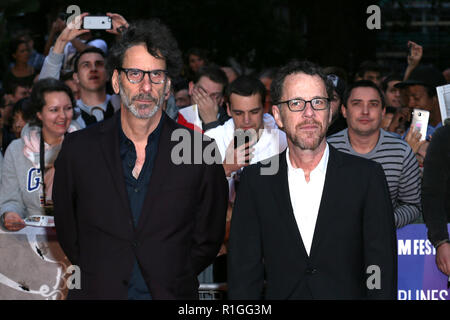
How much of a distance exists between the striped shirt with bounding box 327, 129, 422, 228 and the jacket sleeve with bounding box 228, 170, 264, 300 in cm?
231

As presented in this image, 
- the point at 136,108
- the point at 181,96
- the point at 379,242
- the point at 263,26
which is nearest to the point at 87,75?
the point at 181,96

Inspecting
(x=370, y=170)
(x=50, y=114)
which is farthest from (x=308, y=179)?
(x=50, y=114)

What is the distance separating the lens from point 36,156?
6.97 meters

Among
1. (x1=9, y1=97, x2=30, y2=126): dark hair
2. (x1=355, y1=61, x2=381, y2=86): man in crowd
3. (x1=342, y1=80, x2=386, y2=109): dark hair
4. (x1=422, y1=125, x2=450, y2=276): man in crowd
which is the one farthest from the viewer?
(x1=355, y1=61, x2=381, y2=86): man in crowd

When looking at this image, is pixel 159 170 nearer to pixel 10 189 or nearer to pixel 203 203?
pixel 203 203

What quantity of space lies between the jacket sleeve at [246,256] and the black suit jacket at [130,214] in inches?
12.0

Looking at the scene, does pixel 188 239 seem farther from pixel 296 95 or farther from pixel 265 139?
pixel 265 139

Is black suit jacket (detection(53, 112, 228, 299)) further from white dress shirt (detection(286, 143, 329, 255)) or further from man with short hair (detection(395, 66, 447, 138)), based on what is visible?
man with short hair (detection(395, 66, 447, 138))

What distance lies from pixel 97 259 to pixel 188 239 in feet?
1.78

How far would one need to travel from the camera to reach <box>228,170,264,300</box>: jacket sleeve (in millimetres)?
4363

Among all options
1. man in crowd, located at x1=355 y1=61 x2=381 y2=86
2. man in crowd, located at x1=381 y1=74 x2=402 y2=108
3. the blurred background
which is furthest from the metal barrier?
the blurred background

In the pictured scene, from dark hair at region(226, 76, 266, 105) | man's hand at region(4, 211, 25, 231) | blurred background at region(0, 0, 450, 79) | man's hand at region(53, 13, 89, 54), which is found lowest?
man's hand at region(4, 211, 25, 231)

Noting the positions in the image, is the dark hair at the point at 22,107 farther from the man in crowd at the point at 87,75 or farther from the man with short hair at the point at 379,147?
the man with short hair at the point at 379,147

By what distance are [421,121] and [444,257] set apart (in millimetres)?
2178
